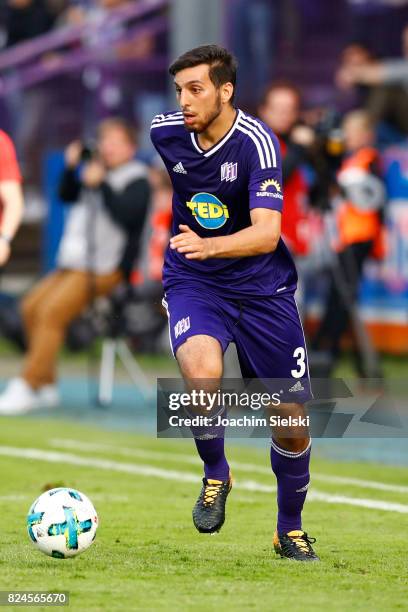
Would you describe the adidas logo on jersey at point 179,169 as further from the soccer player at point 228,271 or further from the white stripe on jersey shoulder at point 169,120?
the white stripe on jersey shoulder at point 169,120

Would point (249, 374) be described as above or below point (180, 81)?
below

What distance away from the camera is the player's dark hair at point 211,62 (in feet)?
21.1

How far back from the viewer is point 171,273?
673 cm

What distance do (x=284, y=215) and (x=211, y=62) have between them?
18.7ft

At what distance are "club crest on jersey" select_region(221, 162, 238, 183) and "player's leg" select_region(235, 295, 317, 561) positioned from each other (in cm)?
52

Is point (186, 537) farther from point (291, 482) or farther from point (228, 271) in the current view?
point (228, 271)

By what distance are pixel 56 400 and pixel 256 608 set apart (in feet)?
26.0

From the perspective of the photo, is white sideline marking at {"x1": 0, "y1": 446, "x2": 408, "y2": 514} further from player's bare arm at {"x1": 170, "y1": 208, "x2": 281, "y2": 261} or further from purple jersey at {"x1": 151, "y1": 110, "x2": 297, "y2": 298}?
player's bare arm at {"x1": 170, "y1": 208, "x2": 281, "y2": 261}

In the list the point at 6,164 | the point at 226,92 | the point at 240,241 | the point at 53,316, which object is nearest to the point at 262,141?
the point at 226,92

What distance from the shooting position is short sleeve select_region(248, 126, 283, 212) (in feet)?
20.9

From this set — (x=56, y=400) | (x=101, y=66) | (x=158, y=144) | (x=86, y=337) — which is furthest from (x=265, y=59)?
(x=158, y=144)

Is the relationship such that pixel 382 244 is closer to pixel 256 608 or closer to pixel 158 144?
pixel 158 144

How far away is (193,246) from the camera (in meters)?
6.17

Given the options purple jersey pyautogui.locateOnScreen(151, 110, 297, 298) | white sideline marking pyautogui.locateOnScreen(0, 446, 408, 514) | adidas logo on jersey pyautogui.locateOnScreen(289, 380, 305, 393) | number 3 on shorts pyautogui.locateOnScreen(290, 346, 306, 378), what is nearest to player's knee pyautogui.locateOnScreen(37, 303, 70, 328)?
white sideline marking pyautogui.locateOnScreen(0, 446, 408, 514)
